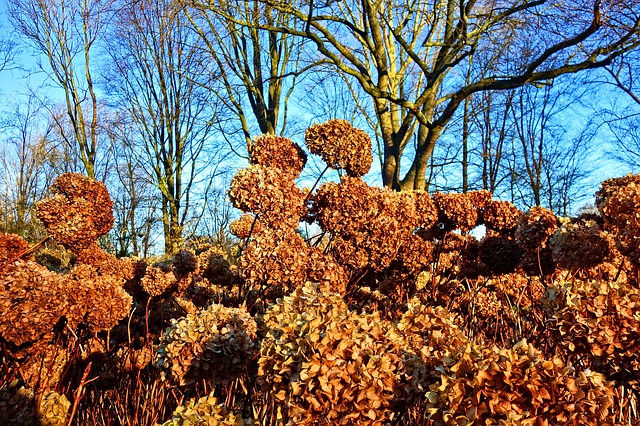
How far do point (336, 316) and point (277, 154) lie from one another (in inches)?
65.8

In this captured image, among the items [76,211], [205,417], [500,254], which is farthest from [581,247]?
[76,211]

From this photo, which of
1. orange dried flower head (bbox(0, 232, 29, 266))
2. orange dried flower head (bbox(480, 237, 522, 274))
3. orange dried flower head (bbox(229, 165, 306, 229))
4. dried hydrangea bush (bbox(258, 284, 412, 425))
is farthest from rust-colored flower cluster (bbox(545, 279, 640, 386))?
orange dried flower head (bbox(0, 232, 29, 266))

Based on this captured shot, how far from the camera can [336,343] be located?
1.39 metres

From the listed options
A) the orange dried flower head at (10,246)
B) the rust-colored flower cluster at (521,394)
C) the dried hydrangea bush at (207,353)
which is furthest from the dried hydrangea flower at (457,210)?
the orange dried flower head at (10,246)

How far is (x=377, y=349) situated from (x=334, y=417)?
0.79 feet

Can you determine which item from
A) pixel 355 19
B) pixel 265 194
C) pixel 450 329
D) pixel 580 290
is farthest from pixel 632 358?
pixel 355 19

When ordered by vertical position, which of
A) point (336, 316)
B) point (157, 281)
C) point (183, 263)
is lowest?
point (336, 316)

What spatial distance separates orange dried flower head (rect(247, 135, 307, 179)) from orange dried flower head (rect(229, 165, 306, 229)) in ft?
1.13

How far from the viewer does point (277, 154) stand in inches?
118

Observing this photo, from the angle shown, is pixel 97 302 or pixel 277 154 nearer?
pixel 97 302

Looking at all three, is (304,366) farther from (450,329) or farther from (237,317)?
(237,317)

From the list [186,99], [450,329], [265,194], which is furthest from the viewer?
[186,99]

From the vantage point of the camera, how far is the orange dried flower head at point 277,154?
298 cm

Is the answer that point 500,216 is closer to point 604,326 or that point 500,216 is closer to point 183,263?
point 604,326
